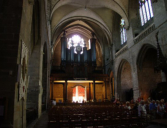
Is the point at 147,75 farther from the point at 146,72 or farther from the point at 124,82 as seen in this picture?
the point at 124,82

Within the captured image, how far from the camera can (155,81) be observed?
45.7 feet

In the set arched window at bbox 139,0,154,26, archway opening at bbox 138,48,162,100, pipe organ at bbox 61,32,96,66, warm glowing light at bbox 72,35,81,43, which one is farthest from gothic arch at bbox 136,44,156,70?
warm glowing light at bbox 72,35,81,43

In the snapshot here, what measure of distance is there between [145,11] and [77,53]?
494 inches

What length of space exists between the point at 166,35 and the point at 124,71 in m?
9.09

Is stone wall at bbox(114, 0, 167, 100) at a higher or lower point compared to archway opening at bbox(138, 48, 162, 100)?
higher

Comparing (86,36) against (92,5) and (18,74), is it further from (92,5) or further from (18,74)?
(18,74)

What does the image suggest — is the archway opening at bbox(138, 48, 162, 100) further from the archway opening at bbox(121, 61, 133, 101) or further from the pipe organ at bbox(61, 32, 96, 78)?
the pipe organ at bbox(61, 32, 96, 78)

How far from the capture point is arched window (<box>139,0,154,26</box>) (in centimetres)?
1331

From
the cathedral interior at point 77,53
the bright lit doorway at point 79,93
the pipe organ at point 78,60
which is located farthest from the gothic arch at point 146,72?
the bright lit doorway at point 79,93

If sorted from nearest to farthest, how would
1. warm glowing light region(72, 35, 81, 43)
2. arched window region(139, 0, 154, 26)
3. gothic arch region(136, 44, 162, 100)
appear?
arched window region(139, 0, 154, 26) < gothic arch region(136, 44, 162, 100) < warm glowing light region(72, 35, 81, 43)

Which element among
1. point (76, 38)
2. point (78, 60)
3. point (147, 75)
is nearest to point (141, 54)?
point (147, 75)

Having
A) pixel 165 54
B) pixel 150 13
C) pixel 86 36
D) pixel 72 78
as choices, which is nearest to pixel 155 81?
pixel 165 54

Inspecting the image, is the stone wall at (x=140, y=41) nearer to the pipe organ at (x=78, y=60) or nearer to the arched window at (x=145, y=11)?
the arched window at (x=145, y=11)

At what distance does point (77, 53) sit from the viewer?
2403cm
